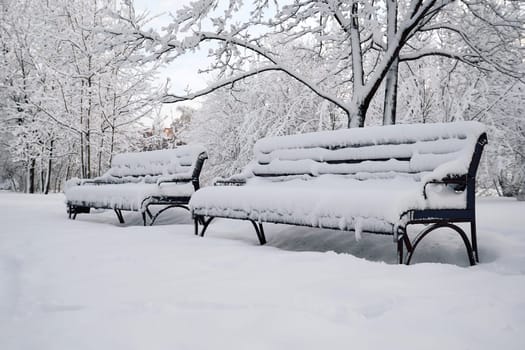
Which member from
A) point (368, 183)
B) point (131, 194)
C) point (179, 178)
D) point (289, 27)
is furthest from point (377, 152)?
point (289, 27)

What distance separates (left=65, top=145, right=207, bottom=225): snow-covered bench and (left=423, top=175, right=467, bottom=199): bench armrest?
3.31 metres

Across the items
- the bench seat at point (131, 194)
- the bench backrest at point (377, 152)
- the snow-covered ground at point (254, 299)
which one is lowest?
the snow-covered ground at point (254, 299)

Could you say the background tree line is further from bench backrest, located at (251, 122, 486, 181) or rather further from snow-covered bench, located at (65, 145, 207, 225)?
bench backrest, located at (251, 122, 486, 181)

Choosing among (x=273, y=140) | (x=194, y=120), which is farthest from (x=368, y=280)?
(x=194, y=120)

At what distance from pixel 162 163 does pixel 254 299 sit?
4821 mm

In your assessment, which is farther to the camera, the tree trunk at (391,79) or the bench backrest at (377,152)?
the tree trunk at (391,79)

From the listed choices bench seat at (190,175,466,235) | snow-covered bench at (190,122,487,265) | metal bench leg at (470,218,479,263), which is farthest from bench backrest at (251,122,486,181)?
metal bench leg at (470,218,479,263)

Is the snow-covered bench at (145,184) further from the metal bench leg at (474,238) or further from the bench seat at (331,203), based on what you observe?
the metal bench leg at (474,238)

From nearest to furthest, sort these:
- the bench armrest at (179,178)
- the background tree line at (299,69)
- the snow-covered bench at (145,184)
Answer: the snow-covered bench at (145,184) → the bench armrest at (179,178) → the background tree line at (299,69)

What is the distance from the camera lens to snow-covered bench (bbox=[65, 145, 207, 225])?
214 inches

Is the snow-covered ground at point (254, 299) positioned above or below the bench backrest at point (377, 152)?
below

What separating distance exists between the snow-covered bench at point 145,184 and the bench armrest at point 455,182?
10.8ft

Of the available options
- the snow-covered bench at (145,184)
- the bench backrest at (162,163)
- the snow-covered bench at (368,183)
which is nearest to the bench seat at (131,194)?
the snow-covered bench at (145,184)

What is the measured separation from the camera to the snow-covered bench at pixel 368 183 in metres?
2.85
